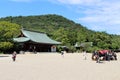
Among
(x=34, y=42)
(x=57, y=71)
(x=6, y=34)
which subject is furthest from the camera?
(x=34, y=42)

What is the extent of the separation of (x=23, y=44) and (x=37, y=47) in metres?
4.99

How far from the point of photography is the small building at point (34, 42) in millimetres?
65062

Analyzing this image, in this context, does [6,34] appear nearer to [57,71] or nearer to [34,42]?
[34,42]

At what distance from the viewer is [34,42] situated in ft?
216

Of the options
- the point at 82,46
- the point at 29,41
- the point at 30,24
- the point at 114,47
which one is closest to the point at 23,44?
the point at 29,41

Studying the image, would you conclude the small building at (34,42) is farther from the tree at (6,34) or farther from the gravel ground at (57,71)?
the gravel ground at (57,71)

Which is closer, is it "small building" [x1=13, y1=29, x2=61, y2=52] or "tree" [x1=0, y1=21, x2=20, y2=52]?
"tree" [x1=0, y1=21, x2=20, y2=52]

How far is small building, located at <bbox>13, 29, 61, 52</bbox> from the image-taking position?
213 feet

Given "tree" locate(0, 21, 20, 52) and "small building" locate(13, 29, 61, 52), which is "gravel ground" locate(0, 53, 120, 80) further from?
"small building" locate(13, 29, 61, 52)

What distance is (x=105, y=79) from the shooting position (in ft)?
50.8

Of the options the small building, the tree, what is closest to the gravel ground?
the tree

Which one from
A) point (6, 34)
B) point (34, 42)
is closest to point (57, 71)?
point (6, 34)

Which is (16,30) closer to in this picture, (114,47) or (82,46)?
(82,46)

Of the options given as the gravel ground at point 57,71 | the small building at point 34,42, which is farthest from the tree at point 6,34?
the gravel ground at point 57,71
